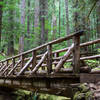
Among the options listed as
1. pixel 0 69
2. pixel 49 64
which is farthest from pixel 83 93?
pixel 0 69

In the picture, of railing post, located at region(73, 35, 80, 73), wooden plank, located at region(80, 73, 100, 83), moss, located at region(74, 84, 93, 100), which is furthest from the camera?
railing post, located at region(73, 35, 80, 73)

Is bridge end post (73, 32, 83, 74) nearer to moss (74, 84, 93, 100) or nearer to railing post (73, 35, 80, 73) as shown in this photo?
railing post (73, 35, 80, 73)

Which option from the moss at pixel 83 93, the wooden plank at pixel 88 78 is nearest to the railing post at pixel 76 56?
the wooden plank at pixel 88 78

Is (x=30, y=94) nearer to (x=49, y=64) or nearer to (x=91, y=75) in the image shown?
(x=49, y=64)

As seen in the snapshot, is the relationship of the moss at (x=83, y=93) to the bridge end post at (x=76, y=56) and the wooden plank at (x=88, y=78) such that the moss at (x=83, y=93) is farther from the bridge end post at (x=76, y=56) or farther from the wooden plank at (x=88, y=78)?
the bridge end post at (x=76, y=56)

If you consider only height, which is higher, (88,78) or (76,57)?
(76,57)

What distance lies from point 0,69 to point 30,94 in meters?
3.27

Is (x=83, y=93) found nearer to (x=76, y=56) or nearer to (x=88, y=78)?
(x=88, y=78)

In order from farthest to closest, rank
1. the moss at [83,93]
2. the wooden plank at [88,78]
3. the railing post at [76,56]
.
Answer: the railing post at [76,56], the wooden plank at [88,78], the moss at [83,93]

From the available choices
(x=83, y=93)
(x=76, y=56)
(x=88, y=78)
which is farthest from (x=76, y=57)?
(x=83, y=93)

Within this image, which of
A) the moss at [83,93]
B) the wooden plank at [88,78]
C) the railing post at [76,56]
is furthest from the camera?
the railing post at [76,56]

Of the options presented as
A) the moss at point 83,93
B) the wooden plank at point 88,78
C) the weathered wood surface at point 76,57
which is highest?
the weathered wood surface at point 76,57

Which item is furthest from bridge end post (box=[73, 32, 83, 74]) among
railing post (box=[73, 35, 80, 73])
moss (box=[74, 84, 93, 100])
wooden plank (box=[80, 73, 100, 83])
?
moss (box=[74, 84, 93, 100])

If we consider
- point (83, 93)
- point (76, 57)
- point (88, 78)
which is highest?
point (76, 57)
